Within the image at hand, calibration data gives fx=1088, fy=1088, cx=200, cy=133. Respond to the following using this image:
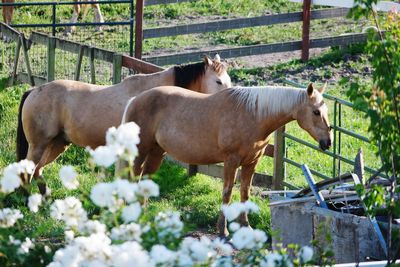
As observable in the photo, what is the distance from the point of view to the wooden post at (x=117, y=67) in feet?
42.0

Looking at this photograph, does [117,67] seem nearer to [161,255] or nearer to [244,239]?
[244,239]

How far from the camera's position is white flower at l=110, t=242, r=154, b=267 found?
12.9 feet

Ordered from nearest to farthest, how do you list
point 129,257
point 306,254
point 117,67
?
point 129,257
point 306,254
point 117,67

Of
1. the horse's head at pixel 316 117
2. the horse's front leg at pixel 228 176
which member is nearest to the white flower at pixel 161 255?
the horse's head at pixel 316 117

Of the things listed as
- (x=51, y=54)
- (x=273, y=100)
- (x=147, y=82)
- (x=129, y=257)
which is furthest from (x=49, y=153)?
(x=129, y=257)

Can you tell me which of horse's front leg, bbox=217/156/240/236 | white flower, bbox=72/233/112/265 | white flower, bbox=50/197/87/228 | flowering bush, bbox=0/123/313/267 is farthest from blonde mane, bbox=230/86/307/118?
white flower, bbox=72/233/112/265

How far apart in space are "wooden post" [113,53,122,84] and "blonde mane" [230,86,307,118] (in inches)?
138

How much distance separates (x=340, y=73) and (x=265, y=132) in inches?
259

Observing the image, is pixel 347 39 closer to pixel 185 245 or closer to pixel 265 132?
pixel 265 132

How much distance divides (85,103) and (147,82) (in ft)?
2.19

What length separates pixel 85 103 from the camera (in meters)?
11.0

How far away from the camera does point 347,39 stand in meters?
17.3

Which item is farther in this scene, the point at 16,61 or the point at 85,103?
the point at 16,61

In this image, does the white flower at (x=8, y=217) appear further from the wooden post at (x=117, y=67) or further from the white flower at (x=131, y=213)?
the wooden post at (x=117, y=67)
